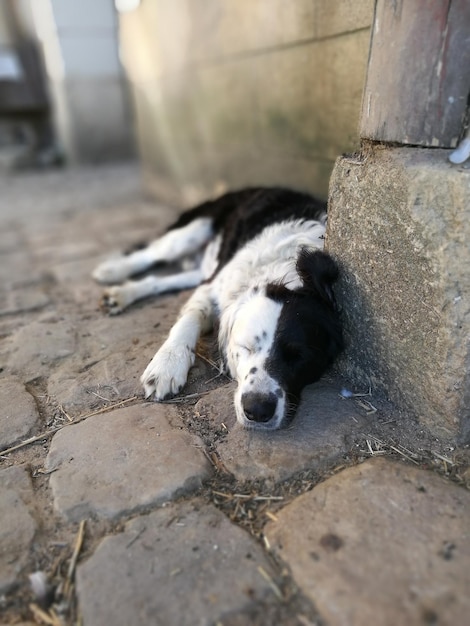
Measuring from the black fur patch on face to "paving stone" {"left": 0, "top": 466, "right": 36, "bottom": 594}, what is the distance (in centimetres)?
111

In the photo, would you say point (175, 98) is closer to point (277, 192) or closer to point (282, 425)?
point (277, 192)

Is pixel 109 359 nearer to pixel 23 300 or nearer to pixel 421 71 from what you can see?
pixel 23 300

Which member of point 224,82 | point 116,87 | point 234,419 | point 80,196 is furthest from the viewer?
point 116,87

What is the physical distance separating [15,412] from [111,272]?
184 centimetres

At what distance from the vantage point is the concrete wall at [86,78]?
323 inches

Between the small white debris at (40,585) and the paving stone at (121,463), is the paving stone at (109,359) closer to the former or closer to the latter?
the paving stone at (121,463)

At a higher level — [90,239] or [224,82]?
[224,82]

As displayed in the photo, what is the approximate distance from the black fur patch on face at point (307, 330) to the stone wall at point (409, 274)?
78 millimetres

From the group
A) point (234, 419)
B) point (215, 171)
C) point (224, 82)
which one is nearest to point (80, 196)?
point (215, 171)

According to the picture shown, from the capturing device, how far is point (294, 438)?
208 centimetres

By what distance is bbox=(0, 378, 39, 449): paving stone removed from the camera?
218cm

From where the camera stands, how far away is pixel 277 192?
3584 millimetres

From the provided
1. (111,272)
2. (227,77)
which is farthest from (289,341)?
(227,77)

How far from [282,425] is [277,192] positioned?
6.55ft
